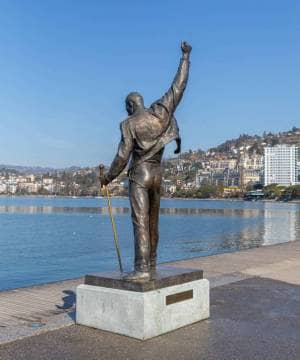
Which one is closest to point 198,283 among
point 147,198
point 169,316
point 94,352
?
point 169,316

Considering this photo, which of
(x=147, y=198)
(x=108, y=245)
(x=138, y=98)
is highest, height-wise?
(x=138, y=98)

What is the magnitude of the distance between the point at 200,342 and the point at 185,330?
495mm

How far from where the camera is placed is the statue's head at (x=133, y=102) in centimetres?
665

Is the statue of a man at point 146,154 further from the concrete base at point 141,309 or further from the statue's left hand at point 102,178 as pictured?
the concrete base at point 141,309

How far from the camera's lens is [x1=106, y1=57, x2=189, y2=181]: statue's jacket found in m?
6.51

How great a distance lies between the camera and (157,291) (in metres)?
5.94

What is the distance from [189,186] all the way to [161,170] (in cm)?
19054

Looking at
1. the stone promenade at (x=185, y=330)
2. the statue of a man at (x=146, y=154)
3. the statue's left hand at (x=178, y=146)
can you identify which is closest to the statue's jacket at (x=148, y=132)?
the statue of a man at (x=146, y=154)

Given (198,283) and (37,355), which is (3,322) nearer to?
(37,355)

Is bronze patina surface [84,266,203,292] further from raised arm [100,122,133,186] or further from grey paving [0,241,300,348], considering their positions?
raised arm [100,122,133,186]

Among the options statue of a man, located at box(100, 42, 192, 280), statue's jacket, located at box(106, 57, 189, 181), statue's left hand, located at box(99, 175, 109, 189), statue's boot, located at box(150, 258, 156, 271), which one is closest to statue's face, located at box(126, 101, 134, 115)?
statue of a man, located at box(100, 42, 192, 280)

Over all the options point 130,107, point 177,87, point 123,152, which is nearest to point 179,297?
point 123,152

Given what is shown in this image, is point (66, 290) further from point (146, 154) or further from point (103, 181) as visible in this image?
point (146, 154)

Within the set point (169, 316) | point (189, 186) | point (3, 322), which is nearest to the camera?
point (169, 316)
